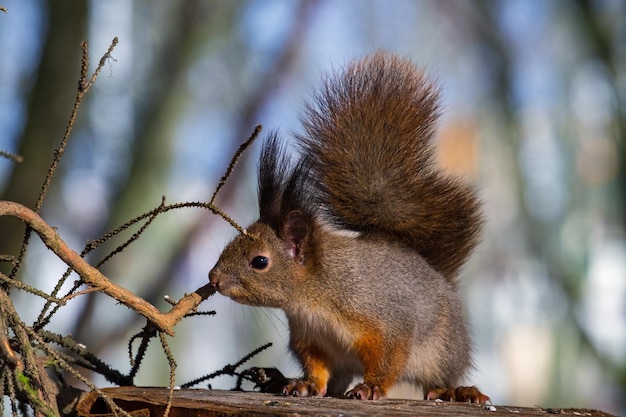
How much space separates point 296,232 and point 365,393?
1.23 feet

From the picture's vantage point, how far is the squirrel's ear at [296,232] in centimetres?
159

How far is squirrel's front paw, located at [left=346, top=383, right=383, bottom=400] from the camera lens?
1.38m

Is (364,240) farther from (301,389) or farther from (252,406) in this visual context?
(252,406)

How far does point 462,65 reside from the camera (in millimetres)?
5539

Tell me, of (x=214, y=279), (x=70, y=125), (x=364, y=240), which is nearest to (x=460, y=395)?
(x=364, y=240)

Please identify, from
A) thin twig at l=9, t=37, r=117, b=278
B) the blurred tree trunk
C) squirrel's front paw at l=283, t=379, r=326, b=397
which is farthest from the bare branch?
the blurred tree trunk

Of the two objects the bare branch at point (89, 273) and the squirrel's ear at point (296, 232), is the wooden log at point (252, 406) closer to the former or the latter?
the bare branch at point (89, 273)

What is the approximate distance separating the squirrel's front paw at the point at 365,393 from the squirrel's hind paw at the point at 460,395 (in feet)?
0.62

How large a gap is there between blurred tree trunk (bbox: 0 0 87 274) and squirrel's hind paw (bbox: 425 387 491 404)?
1399 millimetres

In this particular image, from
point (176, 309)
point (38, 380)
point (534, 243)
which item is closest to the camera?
point (38, 380)

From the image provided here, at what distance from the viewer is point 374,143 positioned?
66.4 inches

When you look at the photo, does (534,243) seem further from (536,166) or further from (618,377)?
(618,377)

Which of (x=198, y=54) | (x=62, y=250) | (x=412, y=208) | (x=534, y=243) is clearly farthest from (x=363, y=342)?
(x=534, y=243)

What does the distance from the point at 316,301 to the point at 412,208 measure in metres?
0.31
